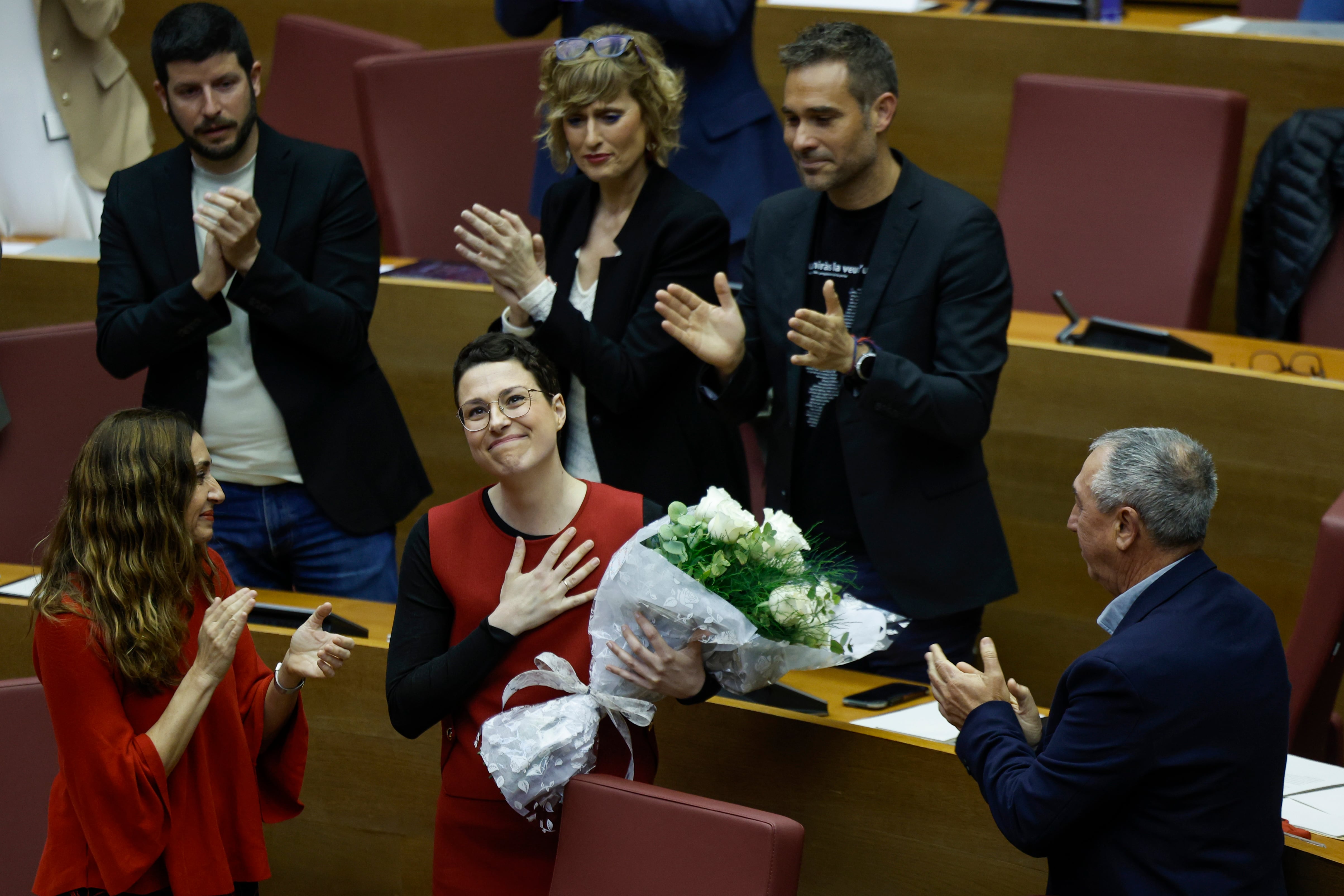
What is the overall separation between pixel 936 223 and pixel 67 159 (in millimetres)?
2584

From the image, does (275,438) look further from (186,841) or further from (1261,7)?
(1261,7)

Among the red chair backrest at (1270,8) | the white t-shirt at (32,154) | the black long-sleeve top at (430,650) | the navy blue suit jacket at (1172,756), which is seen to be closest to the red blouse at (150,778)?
the black long-sleeve top at (430,650)

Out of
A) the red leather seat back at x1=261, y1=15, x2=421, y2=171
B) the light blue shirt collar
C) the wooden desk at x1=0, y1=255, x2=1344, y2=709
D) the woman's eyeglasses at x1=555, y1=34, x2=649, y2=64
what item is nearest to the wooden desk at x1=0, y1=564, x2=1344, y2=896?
the light blue shirt collar

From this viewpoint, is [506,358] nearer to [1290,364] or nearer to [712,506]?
[712,506]

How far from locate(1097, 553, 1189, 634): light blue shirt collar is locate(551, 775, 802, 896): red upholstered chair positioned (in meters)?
0.49

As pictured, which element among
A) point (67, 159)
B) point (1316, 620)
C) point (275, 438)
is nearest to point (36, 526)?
point (275, 438)

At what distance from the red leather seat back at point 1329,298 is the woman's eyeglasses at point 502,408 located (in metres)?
2.65

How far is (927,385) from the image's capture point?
2312 millimetres

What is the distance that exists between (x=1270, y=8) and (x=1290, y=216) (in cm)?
136

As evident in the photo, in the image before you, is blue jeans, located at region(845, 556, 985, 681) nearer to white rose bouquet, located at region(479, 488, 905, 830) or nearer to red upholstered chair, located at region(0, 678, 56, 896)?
white rose bouquet, located at region(479, 488, 905, 830)

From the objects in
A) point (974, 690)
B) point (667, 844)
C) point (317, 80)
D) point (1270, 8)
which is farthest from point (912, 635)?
point (1270, 8)

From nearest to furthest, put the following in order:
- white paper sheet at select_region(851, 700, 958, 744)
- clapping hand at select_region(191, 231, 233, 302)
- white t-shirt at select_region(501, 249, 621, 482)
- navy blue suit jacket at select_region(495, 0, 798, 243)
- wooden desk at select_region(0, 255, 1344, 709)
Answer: white paper sheet at select_region(851, 700, 958, 744), clapping hand at select_region(191, 231, 233, 302), white t-shirt at select_region(501, 249, 621, 482), wooden desk at select_region(0, 255, 1344, 709), navy blue suit jacket at select_region(495, 0, 798, 243)

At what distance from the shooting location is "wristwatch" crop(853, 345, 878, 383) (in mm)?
2295

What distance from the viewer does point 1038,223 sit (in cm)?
394
